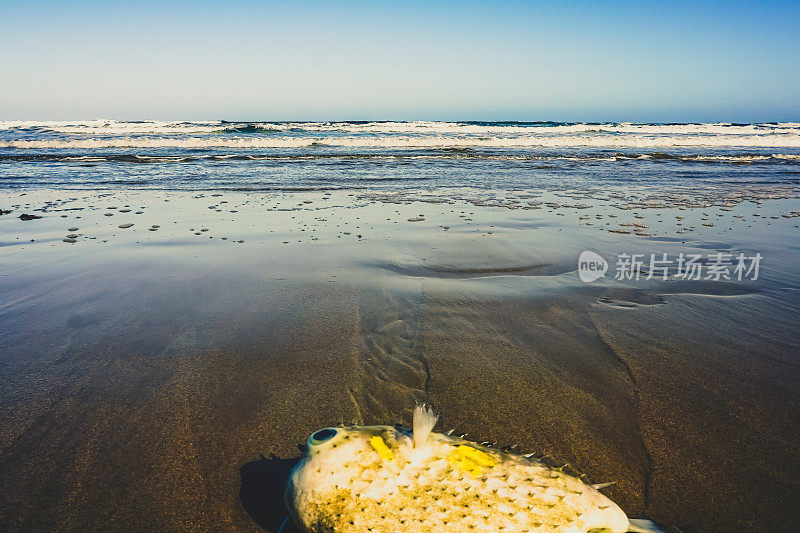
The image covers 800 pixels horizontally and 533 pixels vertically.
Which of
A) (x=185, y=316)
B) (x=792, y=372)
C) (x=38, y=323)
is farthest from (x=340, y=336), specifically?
(x=792, y=372)

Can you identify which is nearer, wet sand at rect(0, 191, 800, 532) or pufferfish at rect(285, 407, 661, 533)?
pufferfish at rect(285, 407, 661, 533)

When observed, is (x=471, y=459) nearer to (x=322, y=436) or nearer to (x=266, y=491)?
(x=322, y=436)

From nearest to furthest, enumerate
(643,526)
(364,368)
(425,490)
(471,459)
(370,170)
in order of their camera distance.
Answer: (425,490) → (471,459) → (643,526) → (364,368) → (370,170)

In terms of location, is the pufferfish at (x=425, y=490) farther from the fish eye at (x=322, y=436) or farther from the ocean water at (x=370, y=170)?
the ocean water at (x=370, y=170)

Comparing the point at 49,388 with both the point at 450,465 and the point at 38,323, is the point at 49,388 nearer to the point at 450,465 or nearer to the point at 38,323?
the point at 38,323

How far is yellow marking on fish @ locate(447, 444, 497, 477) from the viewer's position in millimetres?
1668

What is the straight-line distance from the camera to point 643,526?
182cm

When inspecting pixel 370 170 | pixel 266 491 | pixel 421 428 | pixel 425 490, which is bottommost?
pixel 266 491

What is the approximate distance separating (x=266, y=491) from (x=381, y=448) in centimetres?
71

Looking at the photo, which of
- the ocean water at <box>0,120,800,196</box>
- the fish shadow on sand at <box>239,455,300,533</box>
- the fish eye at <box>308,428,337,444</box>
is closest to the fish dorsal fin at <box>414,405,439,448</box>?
the fish eye at <box>308,428,337,444</box>

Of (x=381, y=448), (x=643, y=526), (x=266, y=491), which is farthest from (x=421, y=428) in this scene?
(x=643, y=526)

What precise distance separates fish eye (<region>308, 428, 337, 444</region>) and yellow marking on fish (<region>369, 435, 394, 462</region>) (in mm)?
154

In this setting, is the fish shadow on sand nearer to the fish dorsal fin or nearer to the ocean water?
the fish dorsal fin

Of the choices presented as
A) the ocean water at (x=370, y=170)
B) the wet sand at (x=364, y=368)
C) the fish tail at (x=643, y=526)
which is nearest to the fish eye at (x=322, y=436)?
the wet sand at (x=364, y=368)
